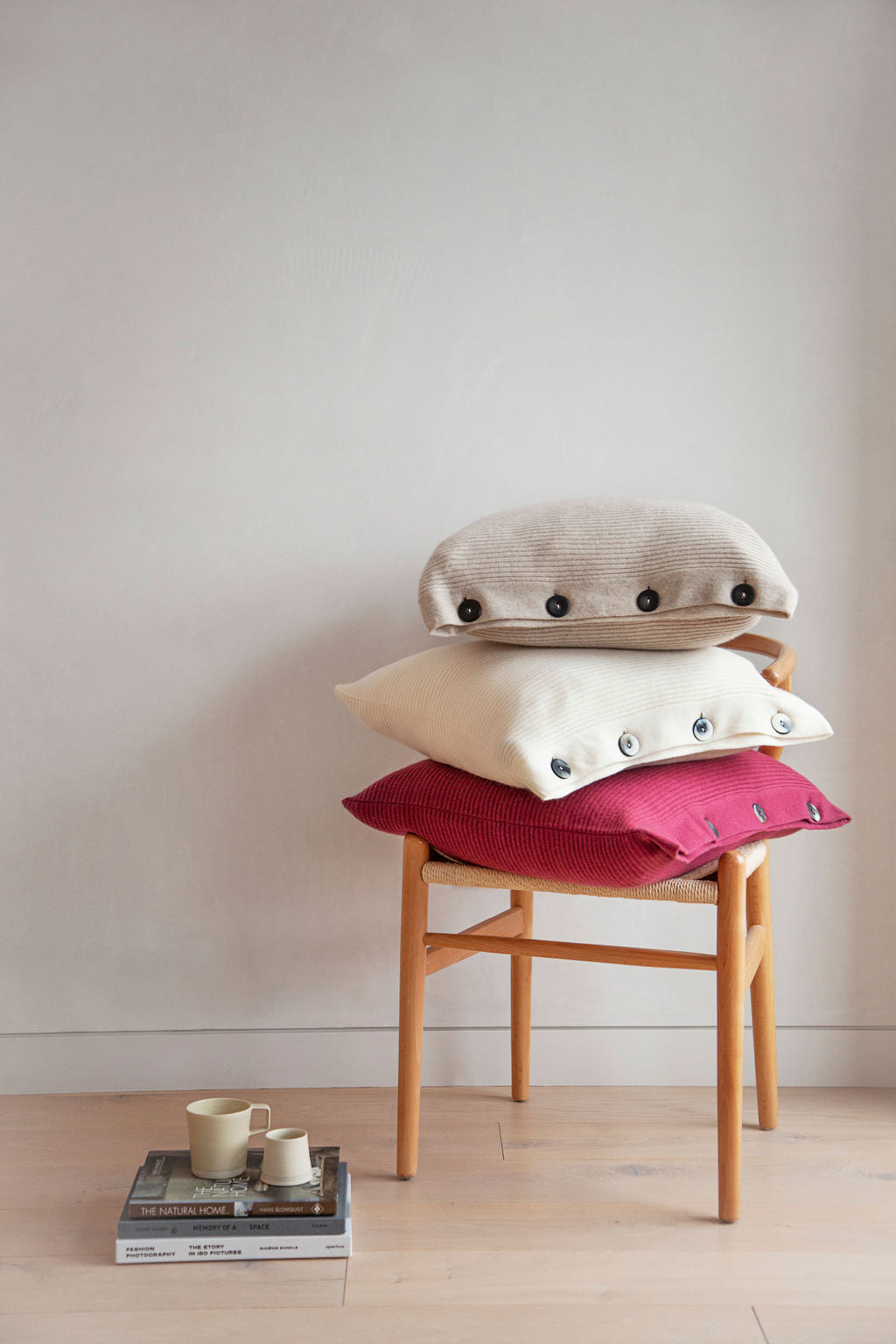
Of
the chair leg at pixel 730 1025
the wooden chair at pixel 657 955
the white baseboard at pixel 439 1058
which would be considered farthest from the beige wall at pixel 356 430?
the chair leg at pixel 730 1025

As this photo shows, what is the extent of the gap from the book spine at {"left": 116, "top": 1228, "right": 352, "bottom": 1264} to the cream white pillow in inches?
22.5

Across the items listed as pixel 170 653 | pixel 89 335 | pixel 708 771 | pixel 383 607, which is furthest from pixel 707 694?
pixel 89 335

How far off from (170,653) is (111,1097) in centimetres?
72

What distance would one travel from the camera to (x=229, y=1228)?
1.19m

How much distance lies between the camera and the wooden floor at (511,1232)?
3.57 feet

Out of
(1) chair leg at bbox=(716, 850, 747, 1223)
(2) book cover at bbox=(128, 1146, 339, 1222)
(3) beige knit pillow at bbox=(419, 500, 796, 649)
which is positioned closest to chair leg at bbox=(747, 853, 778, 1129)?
(1) chair leg at bbox=(716, 850, 747, 1223)

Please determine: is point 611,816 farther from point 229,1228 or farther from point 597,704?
point 229,1228

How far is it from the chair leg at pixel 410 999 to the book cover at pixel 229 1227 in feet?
0.66

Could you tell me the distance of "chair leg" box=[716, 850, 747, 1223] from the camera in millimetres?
1265

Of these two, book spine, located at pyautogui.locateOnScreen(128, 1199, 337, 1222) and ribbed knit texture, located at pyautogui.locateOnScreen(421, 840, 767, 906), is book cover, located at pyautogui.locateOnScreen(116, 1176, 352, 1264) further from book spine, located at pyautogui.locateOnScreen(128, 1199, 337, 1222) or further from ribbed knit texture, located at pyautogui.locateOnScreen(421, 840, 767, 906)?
ribbed knit texture, located at pyautogui.locateOnScreen(421, 840, 767, 906)

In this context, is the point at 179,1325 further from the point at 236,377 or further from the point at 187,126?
the point at 187,126

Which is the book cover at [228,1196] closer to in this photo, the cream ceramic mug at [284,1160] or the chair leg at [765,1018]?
the cream ceramic mug at [284,1160]

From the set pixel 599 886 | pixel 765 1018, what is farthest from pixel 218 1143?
pixel 765 1018

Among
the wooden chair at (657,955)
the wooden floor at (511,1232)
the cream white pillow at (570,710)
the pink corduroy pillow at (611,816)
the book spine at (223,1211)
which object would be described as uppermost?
the cream white pillow at (570,710)
